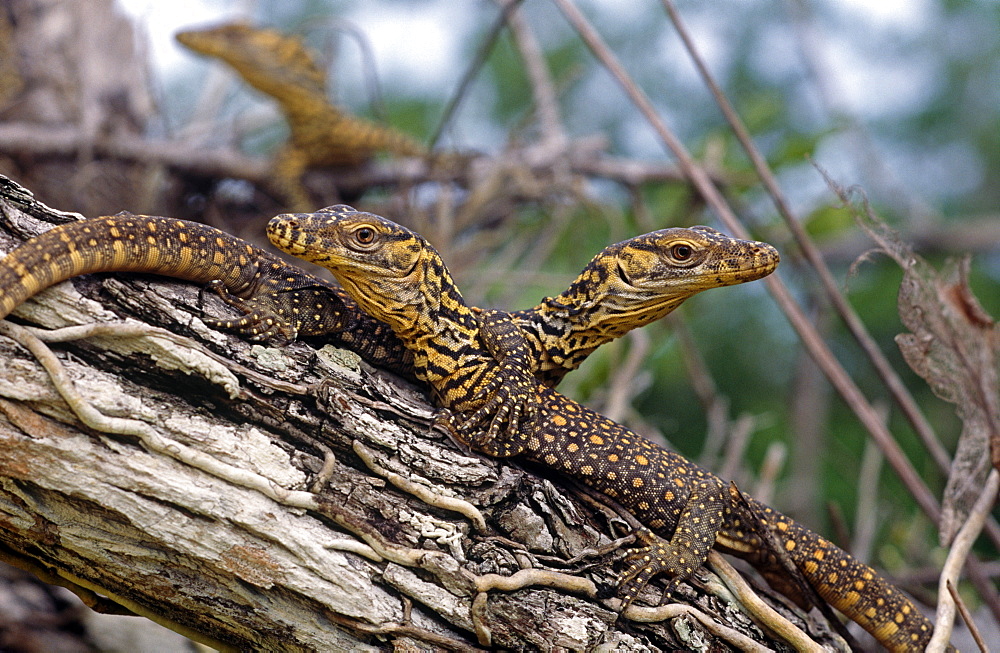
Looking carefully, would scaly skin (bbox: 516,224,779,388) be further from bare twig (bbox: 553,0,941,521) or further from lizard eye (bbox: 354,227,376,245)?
lizard eye (bbox: 354,227,376,245)

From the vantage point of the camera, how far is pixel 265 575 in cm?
263

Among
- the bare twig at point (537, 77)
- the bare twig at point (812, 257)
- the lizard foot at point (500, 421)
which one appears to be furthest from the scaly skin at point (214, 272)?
the bare twig at point (537, 77)

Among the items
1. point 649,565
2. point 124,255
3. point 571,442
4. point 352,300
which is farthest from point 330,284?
point 649,565

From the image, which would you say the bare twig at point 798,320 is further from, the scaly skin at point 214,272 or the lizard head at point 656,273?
the scaly skin at point 214,272

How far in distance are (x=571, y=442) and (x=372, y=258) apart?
1194 millimetres

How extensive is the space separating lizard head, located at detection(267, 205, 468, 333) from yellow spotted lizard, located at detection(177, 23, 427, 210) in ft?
13.4

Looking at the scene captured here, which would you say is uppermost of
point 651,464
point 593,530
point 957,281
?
point 957,281

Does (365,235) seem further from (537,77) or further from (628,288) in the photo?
(537,77)

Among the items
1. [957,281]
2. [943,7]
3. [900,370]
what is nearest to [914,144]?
[943,7]

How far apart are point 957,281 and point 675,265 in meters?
1.65

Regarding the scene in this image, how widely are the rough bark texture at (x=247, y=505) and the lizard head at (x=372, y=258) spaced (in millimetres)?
428

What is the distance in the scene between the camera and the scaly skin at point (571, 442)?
3.20m

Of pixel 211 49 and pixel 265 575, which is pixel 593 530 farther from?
pixel 211 49

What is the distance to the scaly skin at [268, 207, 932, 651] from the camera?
320 cm
